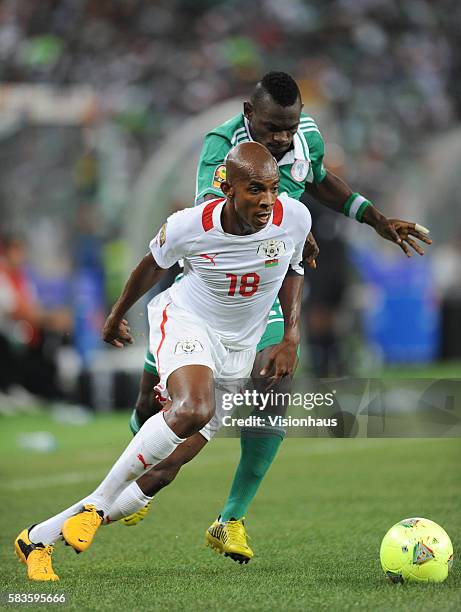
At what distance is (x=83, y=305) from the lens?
45.3ft

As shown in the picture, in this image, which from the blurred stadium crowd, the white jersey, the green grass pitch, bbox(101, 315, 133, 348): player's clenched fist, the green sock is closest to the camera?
the green grass pitch

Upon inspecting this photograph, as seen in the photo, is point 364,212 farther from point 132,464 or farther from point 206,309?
point 132,464

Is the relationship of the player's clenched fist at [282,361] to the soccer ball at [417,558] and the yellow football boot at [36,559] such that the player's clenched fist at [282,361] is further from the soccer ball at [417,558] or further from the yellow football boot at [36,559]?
the yellow football boot at [36,559]

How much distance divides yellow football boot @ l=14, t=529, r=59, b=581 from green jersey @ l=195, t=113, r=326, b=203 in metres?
1.75

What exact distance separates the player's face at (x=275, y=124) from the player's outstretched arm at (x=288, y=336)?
0.62 meters

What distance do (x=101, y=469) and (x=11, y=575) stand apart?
3.91 meters

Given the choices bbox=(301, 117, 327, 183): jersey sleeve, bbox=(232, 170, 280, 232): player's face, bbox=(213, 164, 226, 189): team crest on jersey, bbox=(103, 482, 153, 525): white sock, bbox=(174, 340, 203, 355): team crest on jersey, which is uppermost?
bbox=(301, 117, 327, 183): jersey sleeve

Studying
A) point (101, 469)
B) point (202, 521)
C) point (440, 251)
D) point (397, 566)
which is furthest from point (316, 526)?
point (440, 251)

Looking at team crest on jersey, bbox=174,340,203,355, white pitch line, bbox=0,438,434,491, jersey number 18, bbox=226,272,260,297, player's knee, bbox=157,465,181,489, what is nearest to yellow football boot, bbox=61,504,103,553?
player's knee, bbox=157,465,181,489

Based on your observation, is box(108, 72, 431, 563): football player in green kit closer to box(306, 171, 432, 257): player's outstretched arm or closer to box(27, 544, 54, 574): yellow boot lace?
box(306, 171, 432, 257): player's outstretched arm

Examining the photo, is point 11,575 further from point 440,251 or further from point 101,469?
point 440,251

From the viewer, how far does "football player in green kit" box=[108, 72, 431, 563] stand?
5.34 metres

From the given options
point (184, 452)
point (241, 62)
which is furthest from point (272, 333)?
point (241, 62)

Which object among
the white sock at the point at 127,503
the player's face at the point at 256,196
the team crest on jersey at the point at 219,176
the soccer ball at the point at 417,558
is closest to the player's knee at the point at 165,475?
the white sock at the point at 127,503
